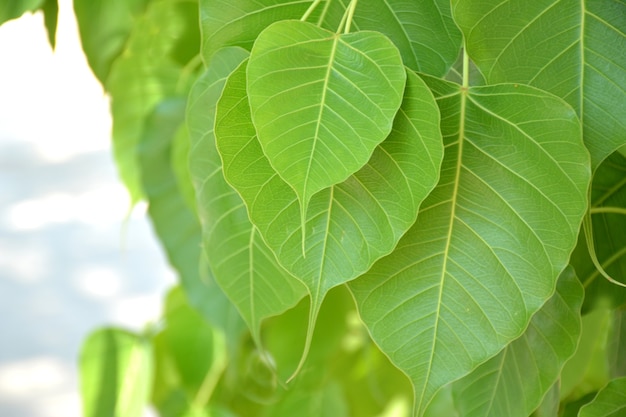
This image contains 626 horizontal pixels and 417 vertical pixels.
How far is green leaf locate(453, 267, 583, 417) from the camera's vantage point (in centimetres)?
35

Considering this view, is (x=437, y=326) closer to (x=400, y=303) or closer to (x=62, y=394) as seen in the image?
(x=400, y=303)

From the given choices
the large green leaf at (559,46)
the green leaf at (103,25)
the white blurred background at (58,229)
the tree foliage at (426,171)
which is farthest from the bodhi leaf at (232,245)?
the white blurred background at (58,229)

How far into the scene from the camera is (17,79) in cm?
227

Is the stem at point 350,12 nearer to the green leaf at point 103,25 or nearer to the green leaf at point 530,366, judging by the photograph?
the green leaf at point 530,366

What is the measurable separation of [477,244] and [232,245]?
116 mm

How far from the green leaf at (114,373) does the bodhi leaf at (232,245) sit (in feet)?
1.14

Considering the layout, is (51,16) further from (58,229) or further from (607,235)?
(58,229)

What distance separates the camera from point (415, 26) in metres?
0.33

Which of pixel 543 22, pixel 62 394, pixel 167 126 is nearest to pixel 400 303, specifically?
pixel 543 22

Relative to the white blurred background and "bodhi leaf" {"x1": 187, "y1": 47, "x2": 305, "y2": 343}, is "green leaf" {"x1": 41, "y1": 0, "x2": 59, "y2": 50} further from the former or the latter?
the white blurred background

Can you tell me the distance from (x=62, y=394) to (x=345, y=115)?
1.94 m

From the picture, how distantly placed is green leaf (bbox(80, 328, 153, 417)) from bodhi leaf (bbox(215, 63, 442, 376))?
424 mm

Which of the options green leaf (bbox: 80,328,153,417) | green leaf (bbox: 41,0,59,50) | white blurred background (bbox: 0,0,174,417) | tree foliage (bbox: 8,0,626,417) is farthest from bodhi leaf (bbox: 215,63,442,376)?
white blurred background (bbox: 0,0,174,417)

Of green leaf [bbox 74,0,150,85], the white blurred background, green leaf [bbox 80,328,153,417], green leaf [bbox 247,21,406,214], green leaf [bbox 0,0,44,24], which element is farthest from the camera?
the white blurred background
